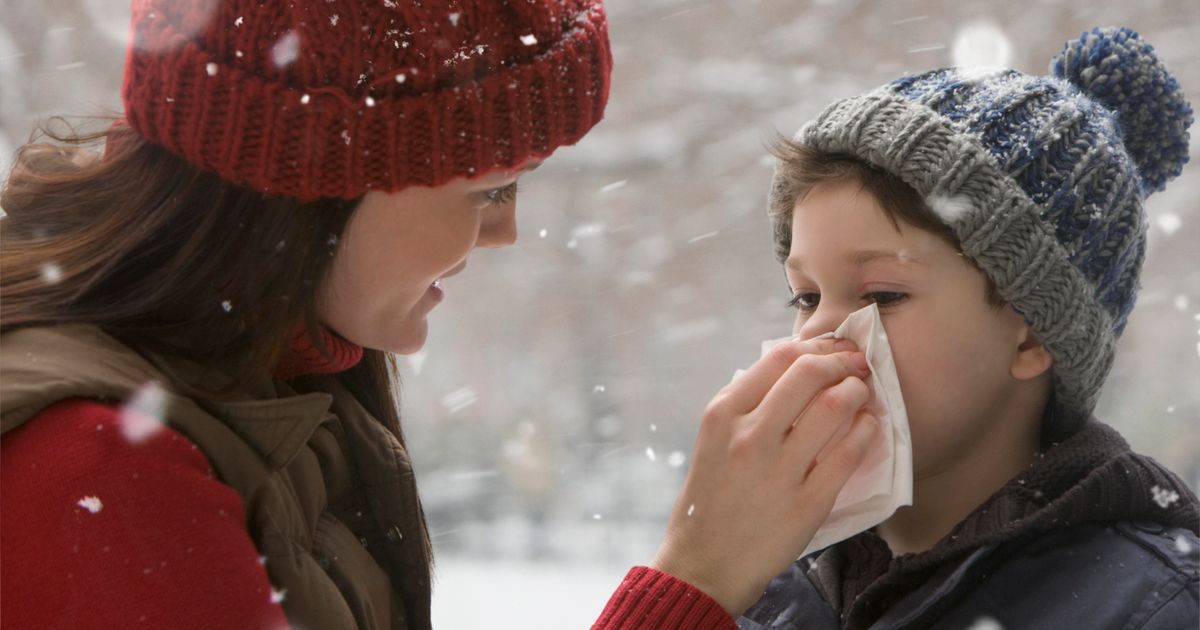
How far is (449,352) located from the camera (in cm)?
354

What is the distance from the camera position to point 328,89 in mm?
1158

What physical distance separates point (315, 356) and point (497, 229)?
0.91 ft

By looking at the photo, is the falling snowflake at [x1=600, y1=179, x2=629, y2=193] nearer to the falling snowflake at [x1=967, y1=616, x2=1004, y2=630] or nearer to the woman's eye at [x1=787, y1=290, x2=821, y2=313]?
the woman's eye at [x1=787, y1=290, x2=821, y2=313]

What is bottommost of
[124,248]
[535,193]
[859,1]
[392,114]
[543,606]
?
[543,606]

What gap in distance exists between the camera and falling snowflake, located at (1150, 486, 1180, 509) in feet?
4.55

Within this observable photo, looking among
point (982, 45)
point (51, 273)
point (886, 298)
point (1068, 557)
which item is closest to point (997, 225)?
point (886, 298)

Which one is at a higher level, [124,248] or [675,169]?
[124,248]

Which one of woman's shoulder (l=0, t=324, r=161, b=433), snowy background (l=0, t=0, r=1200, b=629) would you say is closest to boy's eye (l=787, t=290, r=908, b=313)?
woman's shoulder (l=0, t=324, r=161, b=433)

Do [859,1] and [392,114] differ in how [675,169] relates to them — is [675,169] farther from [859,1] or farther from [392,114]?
[392,114]

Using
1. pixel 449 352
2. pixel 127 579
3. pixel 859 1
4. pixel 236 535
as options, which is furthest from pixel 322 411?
pixel 859 1

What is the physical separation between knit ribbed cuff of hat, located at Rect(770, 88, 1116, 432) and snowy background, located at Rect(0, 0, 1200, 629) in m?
1.78

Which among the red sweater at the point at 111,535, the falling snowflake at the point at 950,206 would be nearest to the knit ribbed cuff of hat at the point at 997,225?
the falling snowflake at the point at 950,206

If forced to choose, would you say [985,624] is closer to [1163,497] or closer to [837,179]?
[1163,497]

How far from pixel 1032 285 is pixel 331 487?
0.94 m
